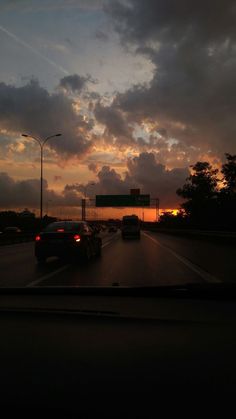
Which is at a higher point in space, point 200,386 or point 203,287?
point 203,287

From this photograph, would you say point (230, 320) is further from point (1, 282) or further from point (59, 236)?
point (59, 236)

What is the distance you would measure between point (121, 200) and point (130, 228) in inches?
1232

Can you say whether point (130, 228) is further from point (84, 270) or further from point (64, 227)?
A: point (84, 270)

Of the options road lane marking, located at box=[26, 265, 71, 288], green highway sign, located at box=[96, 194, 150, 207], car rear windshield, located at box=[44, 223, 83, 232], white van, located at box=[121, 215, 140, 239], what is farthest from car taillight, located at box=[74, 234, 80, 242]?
green highway sign, located at box=[96, 194, 150, 207]

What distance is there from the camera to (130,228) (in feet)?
186

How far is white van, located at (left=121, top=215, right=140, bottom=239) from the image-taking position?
56.2 metres

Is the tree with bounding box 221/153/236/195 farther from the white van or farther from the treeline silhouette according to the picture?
the white van

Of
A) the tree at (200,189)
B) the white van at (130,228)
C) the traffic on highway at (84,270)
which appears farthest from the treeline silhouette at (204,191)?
the traffic on highway at (84,270)

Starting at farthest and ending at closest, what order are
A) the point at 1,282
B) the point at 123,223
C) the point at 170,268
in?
the point at 123,223, the point at 170,268, the point at 1,282

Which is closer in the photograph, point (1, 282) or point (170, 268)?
point (1, 282)

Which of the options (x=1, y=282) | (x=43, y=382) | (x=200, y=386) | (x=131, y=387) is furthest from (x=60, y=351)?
(x=1, y=282)

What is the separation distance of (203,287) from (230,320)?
0.91m

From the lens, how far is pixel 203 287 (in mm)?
5789

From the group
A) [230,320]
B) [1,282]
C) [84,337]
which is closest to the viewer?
[84,337]
